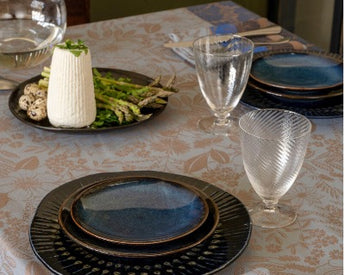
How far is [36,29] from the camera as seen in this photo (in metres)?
1.56

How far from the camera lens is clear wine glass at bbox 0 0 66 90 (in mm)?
1472

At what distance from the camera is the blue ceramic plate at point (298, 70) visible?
136cm

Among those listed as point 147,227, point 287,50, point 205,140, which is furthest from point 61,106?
point 287,50

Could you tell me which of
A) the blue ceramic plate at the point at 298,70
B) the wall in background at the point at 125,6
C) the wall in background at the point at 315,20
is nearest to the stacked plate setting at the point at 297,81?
the blue ceramic plate at the point at 298,70

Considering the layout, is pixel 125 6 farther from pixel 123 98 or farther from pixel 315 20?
pixel 123 98

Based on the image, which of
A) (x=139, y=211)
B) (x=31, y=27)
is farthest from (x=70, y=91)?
(x=31, y=27)

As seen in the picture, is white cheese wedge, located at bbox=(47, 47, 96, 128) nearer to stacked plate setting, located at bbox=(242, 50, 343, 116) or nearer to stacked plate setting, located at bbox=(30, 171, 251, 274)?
stacked plate setting, located at bbox=(30, 171, 251, 274)

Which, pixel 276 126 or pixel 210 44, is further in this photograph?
pixel 210 44

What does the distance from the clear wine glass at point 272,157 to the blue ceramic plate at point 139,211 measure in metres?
0.08

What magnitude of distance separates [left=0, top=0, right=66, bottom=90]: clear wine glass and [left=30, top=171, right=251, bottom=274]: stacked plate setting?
491mm

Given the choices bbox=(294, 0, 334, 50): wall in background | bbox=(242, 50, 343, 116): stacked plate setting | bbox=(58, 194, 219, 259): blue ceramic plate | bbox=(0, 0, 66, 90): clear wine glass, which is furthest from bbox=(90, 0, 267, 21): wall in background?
bbox=(58, 194, 219, 259): blue ceramic plate

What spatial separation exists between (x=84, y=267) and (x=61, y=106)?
0.40 meters

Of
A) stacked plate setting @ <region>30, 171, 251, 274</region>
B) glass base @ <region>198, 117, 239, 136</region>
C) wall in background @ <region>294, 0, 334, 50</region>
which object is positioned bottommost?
wall in background @ <region>294, 0, 334, 50</region>

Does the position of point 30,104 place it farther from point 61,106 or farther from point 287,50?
point 287,50
